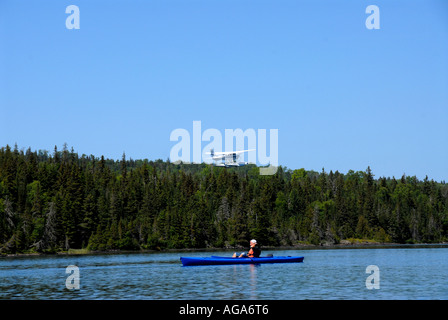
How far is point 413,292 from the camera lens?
4938 cm

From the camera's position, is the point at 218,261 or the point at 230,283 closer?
the point at 230,283

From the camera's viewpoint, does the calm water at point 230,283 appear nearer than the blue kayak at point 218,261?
Yes

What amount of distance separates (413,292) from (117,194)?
490 feet

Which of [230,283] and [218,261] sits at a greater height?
[218,261]

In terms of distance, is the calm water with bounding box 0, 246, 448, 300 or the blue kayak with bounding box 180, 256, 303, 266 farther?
the blue kayak with bounding box 180, 256, 303, 266

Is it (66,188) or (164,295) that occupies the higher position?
(66,188)

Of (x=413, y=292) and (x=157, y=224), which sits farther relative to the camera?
(x=157, y=224)
